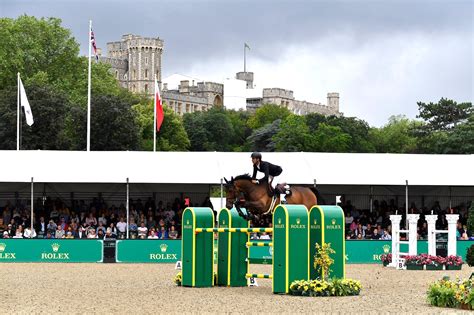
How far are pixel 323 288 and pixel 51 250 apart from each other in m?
15.9

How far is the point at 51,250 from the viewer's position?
32469mm

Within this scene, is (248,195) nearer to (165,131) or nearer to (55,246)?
(55,246)

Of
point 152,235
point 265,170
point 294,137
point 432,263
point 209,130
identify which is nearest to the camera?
point 265,170

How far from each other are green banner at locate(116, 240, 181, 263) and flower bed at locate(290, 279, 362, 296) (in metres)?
14.3

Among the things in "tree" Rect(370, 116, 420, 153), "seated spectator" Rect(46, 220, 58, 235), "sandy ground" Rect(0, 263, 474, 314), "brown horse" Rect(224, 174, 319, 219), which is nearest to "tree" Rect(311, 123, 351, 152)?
"tree" Rect(370, 116, 420, 153)

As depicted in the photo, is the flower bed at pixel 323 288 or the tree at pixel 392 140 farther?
the tree at pixel 392 140

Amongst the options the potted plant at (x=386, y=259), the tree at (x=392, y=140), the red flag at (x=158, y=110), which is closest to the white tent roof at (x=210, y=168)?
the potted plant at (x=386, y=259)

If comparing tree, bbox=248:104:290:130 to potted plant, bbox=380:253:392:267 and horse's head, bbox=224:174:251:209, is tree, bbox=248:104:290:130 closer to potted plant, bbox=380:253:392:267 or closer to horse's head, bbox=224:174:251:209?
potted plant, bbox=380:253:392:267

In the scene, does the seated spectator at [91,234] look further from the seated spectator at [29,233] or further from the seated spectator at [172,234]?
the seated spectator at [172,234]

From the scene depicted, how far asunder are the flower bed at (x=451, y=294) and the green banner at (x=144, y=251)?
55.2 ft

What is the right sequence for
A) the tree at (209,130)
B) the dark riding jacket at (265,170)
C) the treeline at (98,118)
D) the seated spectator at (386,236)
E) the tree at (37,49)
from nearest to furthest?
1. the dark riding jacket at (265,170)
2. the seated spectator at (386,236)
3. the treeline at (98,118)
4. the tree at (37,49)
5. the tree at (209,130)

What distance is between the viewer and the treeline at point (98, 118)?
274 feet

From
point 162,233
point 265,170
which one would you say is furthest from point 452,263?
point 162,233

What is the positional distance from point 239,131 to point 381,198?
12047cm
